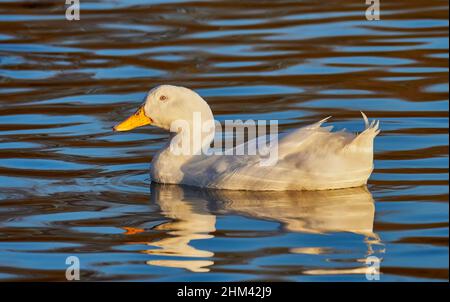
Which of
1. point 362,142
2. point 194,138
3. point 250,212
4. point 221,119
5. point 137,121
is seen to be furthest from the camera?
point 221,119

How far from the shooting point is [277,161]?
10.2 meters

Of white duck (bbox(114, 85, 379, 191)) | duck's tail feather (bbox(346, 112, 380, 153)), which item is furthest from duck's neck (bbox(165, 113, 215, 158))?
duck's tail feather (bbox(346, 112, 380, 153))

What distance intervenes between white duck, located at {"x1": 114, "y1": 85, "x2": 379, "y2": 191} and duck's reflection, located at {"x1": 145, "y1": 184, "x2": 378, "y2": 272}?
8 cm

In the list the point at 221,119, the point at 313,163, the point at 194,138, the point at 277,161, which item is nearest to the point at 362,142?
the point at 313,163

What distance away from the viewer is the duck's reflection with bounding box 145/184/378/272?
8844mm

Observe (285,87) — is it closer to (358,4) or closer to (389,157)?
(389,157)

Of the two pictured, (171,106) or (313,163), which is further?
(171,106)

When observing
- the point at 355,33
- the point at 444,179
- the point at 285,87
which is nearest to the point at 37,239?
the point at 444,179

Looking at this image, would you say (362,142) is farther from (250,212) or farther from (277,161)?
(250,212)

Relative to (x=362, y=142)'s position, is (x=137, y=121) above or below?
above

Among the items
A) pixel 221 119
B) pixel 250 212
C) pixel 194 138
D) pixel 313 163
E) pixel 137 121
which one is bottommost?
pixel 250 212

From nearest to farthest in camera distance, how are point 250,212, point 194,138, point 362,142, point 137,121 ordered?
point 250,212, point 362,142, point 194,138, point 137,121

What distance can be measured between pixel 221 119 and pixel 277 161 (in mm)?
2993

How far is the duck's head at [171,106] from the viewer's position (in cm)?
1092
